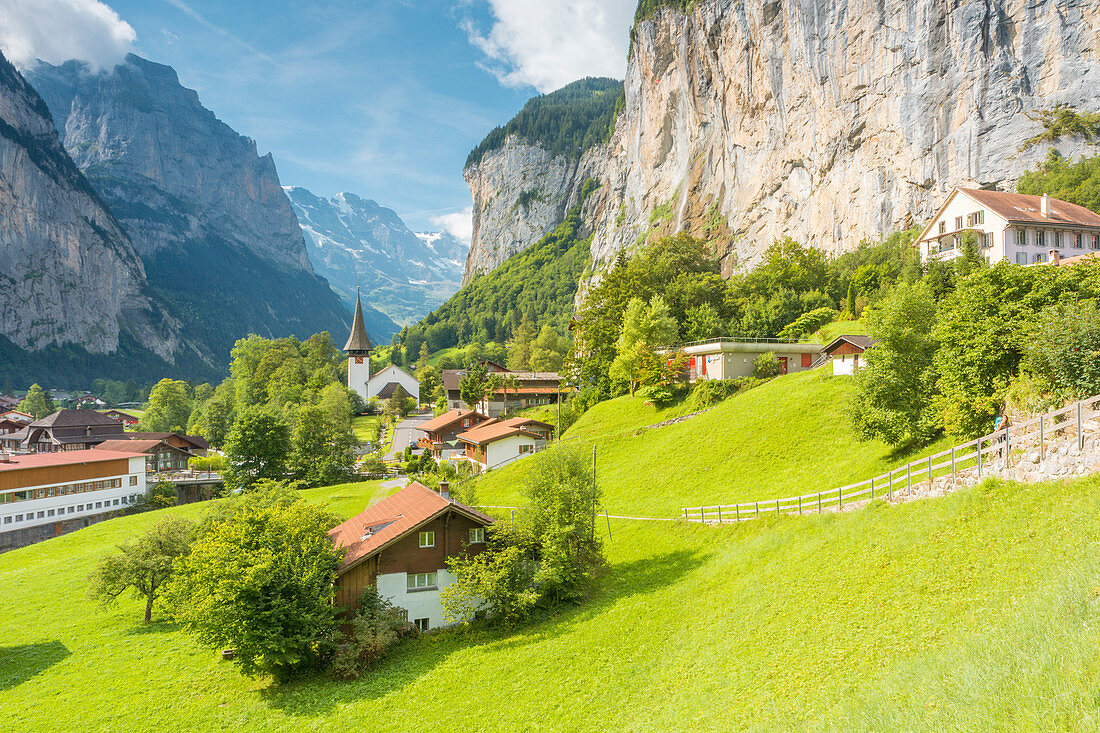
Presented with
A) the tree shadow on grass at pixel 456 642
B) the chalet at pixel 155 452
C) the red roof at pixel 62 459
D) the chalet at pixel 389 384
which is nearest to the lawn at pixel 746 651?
the tree shadow on grass at pixel 456 642

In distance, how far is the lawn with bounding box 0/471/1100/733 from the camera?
862cm

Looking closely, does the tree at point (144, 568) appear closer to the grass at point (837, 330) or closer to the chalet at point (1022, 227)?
the grass at point (837, 330)

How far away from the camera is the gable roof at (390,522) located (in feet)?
70.9

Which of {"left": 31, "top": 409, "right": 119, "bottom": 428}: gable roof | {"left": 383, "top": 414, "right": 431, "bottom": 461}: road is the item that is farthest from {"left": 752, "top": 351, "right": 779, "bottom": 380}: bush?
{"left": 31, "top": 409, "right": 119, "bottom": 428}: gable roof

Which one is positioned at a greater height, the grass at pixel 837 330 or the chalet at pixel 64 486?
the grass at pixel 837 330

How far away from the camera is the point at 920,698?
848 centimetres

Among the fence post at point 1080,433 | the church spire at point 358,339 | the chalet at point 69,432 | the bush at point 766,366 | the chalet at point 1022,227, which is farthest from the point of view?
the church spire at point 358,339

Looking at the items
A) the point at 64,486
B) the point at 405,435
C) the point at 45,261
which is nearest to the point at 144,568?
the point at 64,486

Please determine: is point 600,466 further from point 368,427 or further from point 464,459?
point 368,427

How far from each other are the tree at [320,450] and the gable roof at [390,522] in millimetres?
33421

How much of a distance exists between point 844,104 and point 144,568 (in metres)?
93.9

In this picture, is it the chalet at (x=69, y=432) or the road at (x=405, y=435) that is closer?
the road at (x=405, y=435)

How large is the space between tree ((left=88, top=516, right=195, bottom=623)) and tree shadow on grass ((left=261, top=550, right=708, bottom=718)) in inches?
513

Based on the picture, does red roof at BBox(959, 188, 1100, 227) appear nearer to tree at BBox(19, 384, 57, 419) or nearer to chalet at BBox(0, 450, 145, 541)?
chalet at BBox(0, 450, 145, 541)
